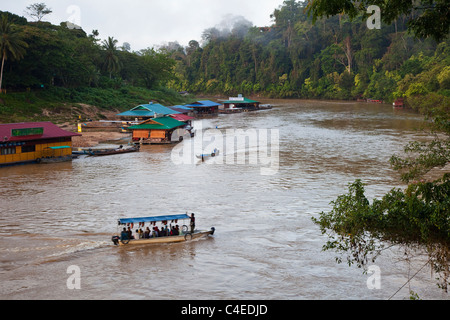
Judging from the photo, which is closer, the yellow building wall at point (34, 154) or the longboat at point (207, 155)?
the yellow building wall at point (34, 154)

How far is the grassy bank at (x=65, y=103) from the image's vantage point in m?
48.2

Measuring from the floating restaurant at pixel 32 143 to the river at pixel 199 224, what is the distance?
3.50ft

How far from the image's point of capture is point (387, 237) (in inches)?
438

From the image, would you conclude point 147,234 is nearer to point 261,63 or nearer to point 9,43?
point 9,43

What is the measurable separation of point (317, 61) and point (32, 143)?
9109cm

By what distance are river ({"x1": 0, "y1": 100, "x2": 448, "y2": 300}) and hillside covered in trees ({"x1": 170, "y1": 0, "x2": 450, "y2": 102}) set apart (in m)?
39.7

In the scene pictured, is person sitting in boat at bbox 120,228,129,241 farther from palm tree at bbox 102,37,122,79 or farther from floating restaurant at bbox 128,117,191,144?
palm tree at bbox 102,37,122,79

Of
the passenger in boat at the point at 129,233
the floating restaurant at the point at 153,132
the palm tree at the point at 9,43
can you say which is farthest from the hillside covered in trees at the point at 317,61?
the passenger in boat at the point at 129,233

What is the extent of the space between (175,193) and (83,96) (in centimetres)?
4214

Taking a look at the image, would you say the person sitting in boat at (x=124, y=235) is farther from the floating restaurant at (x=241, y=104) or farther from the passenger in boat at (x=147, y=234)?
the floating restaurant at (x=241, y=104)

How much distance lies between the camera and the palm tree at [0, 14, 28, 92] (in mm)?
46269

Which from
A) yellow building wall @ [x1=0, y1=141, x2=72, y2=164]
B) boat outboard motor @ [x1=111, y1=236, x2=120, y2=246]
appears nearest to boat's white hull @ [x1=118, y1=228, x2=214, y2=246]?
boat outboard motor @ [x1=111, y1=236, x2=120, y2=246]

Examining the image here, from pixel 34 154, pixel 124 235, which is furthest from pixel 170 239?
pixel 34 154

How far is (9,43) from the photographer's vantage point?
4634 cm
